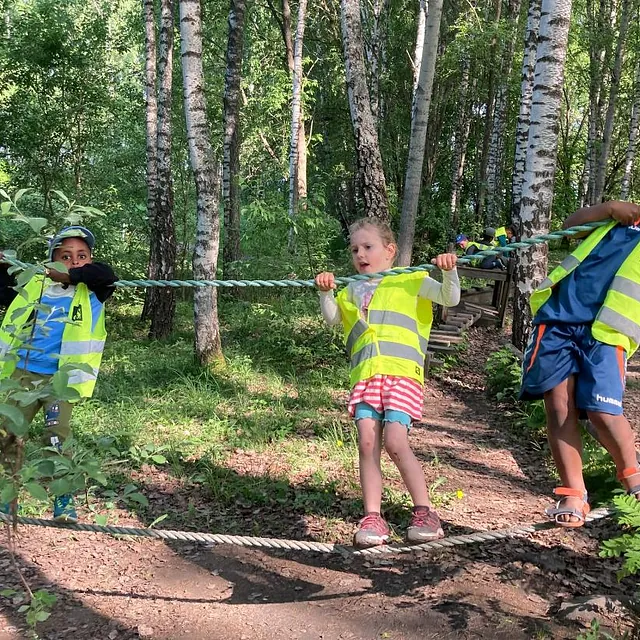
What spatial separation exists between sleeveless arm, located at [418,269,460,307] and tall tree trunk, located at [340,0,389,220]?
4.65 meters

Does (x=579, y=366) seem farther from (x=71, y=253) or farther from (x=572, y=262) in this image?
(x=71, y=253)

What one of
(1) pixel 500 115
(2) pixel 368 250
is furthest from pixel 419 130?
(1) pixel 500 115

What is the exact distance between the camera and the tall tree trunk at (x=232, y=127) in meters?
10.5

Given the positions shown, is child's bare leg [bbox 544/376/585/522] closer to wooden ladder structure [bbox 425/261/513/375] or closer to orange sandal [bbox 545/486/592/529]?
orange sandal [bbox 545/486/592/529]

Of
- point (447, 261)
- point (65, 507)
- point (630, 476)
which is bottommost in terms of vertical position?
point (65, 507)

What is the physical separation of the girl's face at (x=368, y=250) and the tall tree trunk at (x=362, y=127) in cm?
453

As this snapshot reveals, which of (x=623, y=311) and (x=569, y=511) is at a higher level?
(x=623, y=311)

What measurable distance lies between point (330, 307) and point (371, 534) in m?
1.09

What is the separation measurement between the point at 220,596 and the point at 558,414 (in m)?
2.06

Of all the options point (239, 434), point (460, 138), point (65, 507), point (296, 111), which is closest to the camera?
point (65, 507)

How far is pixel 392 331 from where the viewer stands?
290 centimetres

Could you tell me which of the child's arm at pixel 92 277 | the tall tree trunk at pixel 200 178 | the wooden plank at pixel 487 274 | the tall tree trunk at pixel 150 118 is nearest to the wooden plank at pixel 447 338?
the wooden plank at pixel 487 274

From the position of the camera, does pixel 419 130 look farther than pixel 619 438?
Yes

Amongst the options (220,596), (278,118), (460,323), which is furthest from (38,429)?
(278,118)
